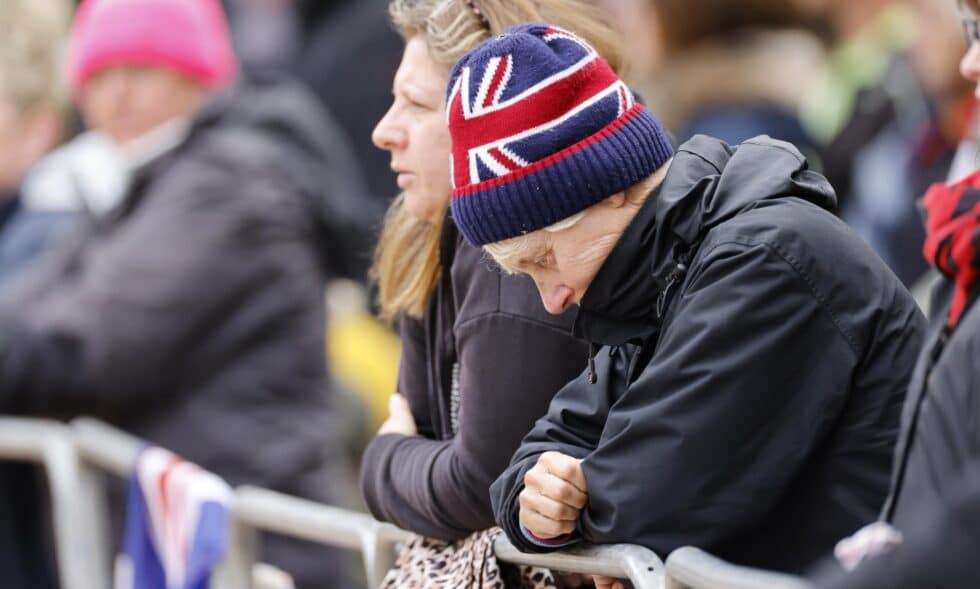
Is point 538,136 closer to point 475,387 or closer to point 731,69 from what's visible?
point 475,387

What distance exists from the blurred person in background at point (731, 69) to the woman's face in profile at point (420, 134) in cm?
259

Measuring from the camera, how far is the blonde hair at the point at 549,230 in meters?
3.07

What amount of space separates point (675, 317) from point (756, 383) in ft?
0.63

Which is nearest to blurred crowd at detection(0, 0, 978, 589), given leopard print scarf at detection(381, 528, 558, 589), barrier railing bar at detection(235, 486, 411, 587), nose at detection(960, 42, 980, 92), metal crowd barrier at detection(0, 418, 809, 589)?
metal crowd barrier at detection(0, 418, 809, 589)

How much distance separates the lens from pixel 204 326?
5656 mm

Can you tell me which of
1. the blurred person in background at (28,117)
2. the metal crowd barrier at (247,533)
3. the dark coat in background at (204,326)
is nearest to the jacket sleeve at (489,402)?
the metal crowd barrier at (247,533)

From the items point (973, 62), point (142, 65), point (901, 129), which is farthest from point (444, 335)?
point (901, 129)

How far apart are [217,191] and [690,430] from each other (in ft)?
10.2

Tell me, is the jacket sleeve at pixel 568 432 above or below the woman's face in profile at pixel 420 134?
below

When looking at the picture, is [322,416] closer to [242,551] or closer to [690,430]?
[242,551]

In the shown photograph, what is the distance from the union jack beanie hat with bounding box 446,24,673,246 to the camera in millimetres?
3010

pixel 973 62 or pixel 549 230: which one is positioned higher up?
pixel 973 62

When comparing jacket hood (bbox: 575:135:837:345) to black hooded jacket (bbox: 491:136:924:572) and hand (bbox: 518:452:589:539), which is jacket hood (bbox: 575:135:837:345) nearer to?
black hooded jacket (bbox: 491:136:924:572)

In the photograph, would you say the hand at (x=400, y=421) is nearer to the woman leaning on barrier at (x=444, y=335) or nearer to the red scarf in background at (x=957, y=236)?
the woman leaning on barrier at (x=444, y=335)
